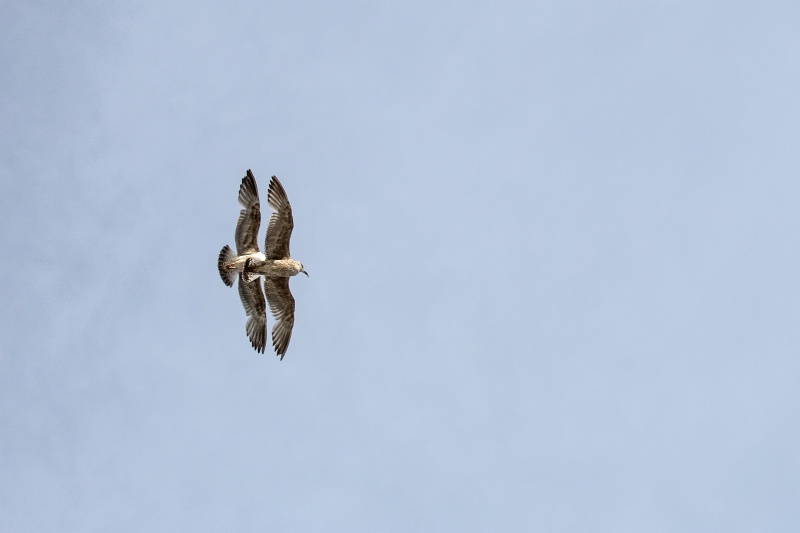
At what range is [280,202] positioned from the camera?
33.9 m

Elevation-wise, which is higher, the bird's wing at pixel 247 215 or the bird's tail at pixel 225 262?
the bird's wing at pixel 247 215

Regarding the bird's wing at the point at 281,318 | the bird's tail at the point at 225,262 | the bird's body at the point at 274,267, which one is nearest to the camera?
the bird's body at the point at 274,267

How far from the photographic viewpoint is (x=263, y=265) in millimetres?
34250

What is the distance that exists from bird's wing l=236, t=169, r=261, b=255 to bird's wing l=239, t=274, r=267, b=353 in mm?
1972

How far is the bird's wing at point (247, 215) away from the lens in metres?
35.1

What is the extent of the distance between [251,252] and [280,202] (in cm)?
259

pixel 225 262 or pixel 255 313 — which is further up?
pixel 225 262

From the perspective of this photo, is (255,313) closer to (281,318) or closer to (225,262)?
(281,318)

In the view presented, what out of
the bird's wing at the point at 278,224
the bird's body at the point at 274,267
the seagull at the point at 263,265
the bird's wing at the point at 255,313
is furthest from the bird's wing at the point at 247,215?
the bird's wing at the point at 255,313

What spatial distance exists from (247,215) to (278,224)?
1.82 m

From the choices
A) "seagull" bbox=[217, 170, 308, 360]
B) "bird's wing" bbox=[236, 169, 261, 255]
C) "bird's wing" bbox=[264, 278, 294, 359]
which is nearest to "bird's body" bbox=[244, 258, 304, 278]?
"seagull" bbox=[217, 170, 308, 360]

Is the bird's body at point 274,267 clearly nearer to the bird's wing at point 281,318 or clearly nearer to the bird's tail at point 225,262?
the bird's tail at point 225,262

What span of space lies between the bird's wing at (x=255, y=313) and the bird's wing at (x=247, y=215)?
6.47ft

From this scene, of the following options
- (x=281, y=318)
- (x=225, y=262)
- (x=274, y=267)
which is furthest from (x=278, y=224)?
(x=281, y=318)
